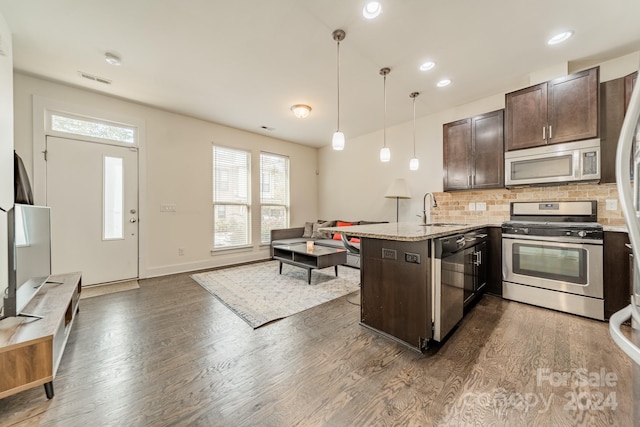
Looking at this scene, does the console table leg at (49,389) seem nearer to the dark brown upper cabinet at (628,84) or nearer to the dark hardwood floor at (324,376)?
the dark hardwood floor at (324,376)

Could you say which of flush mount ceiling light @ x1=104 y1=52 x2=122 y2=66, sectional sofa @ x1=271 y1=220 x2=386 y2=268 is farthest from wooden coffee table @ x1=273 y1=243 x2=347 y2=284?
flush mount ceiling light @ x1=104 y1=52 x2=122 y2=66

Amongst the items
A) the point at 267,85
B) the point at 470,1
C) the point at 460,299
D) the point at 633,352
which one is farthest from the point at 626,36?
the point at 267,85

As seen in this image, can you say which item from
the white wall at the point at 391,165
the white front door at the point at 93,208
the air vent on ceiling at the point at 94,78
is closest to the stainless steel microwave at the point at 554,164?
the white wall at the point at 391,165

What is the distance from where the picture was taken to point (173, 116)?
13.7ft

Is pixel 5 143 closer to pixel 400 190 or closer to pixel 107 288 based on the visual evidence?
pixel 107 288

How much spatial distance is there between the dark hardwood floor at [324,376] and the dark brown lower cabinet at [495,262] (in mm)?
579

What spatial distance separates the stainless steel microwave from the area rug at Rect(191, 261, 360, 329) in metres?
2.48

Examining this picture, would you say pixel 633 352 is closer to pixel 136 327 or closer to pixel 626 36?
pixel 136 327

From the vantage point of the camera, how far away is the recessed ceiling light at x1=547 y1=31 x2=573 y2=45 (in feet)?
7.48

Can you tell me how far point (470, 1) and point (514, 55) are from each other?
3.60 ft

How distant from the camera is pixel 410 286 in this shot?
1.90 metres

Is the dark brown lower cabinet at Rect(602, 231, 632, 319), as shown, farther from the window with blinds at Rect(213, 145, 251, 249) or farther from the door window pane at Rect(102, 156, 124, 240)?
the door window pane at Rect(102, 156, 124, 240)

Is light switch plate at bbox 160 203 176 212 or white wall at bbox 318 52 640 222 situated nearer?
white wall at bbox 318 52 640 222

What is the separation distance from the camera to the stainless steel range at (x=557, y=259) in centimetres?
236
